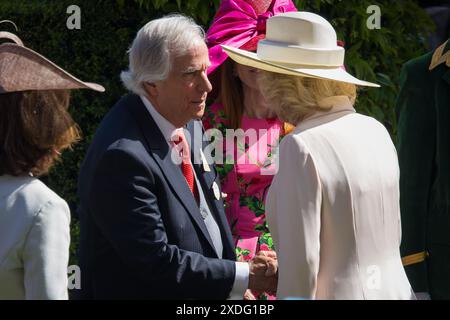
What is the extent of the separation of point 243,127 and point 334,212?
1451mm

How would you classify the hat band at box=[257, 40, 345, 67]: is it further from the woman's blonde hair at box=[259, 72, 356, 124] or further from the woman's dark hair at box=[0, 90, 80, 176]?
the woman's dark hair at box=[0, 90, 80, 176]

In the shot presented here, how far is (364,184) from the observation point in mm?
3514

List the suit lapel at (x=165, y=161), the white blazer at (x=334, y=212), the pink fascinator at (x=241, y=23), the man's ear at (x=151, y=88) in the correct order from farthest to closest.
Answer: the pink fascinator at (x=241, y=23)
the man's ear at (x=151, y=88)
the suit lapel at (x=165, y=161)
the white blazer at (x=334, y=212)

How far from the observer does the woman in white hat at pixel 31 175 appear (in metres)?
3.10

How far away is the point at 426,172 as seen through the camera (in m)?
4.27

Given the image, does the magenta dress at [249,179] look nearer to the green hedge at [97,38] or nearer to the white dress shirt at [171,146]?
the white dress shirt at [171,146]

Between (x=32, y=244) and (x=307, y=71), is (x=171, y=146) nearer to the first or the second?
(x=307, y=71)

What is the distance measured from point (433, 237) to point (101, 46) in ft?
7.88

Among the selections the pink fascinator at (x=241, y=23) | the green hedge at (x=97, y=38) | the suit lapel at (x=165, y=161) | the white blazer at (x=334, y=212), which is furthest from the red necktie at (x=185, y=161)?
the green hedge at (x=97, y=38)

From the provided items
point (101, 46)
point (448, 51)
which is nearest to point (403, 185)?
point (448, 51)

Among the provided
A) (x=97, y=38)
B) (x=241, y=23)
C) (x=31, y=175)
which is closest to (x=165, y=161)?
(x=31, y=175)

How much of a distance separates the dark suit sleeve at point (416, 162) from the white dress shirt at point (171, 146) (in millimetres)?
752
